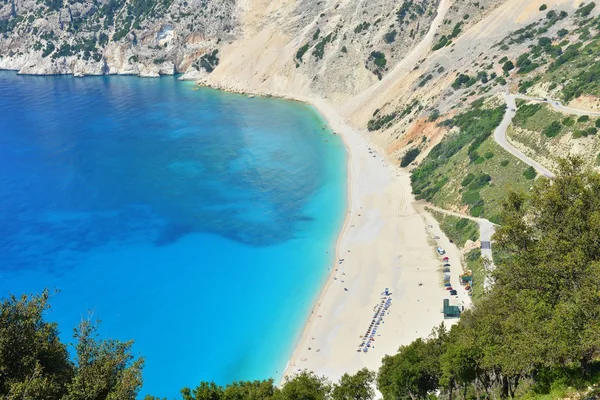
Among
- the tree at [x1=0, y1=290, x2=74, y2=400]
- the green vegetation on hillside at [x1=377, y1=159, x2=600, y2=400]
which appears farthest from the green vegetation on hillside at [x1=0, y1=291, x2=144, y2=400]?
the green vegetation on hillside at [x1=377, y1=159, x2=600, y2=400]

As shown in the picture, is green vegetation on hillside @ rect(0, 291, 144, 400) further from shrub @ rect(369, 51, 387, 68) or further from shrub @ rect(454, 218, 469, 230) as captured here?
shrub @ rect(369, 51, 387, 68)

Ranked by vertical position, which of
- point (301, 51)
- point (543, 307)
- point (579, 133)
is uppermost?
point (543, 307)

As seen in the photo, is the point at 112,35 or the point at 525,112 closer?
the point at 525,112

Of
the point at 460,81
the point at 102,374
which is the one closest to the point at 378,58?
the point at 460,81

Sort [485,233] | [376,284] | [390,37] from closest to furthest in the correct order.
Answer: [376,284]
[485,233]
[390,37]

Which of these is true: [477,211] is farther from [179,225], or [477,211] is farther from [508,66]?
[179,225]

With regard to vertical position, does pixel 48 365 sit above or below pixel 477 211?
above

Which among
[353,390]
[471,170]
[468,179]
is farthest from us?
[471,170]
